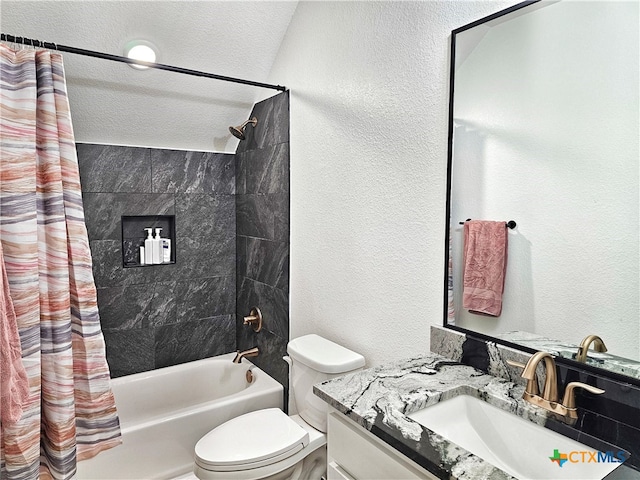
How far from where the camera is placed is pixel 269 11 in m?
2.34

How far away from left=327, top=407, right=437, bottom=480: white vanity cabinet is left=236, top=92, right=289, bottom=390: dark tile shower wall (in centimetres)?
125

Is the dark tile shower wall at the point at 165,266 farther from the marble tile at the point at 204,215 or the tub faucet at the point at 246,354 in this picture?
the tub faucet at the point at 246,354

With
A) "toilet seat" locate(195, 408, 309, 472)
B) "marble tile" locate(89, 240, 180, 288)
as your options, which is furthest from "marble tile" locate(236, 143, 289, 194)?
"toilet seat" locate(195, 408, 309, 472)

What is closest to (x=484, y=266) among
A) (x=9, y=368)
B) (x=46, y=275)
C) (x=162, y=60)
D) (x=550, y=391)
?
(x=550, y=391)

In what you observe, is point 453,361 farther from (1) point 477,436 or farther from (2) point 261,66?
(2) point 261,66

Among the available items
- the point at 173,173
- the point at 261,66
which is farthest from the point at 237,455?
the point at 261,66

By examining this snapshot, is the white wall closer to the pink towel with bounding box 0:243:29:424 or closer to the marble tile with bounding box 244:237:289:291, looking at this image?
the marble tile with bounding box 244:237:289:291

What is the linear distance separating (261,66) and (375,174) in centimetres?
121

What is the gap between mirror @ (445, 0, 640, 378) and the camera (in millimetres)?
1119

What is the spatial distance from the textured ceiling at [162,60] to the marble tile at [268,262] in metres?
0.79

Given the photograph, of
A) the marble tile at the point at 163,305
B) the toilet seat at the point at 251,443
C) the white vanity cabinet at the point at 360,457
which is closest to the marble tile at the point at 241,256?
the marble tile at the point at 163,305

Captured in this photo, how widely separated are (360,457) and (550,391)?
540 millimetres

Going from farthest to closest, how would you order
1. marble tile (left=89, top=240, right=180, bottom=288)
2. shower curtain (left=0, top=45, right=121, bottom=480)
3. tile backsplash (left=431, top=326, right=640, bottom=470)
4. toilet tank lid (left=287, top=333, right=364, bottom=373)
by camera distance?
marble tile (left=89, top=240, right=180, bottom=288) < toilet tank lid (left=287, top=333, right=364, bottom=373) < shower curtain (left=0, top=45, right=121, bottom=480) < tile backsplash (left=431, top=326, right=640, bottom=470)

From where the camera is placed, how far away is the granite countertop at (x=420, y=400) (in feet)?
3.06
